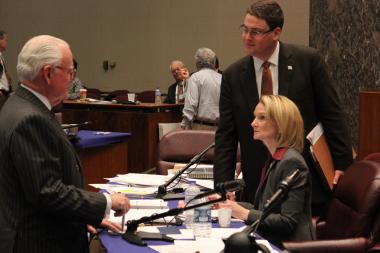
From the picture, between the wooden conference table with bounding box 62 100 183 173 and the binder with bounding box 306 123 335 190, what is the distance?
201 inches

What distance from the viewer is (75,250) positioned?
113 inches

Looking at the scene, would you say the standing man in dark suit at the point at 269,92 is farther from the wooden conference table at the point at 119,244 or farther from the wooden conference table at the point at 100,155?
the wooden conference table at the point at 100,155

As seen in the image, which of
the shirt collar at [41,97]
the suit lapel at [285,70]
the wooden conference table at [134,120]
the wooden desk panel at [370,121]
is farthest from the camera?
the wooden conference table at [134,120]

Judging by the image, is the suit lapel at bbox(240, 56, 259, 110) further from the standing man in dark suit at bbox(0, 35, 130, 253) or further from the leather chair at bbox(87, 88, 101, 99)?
the leather chair at bbox(87, 88, 101, 99)

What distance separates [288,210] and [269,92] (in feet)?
3.33

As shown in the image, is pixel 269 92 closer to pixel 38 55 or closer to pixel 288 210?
pixel 288 210

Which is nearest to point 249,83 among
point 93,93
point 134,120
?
point 134,120

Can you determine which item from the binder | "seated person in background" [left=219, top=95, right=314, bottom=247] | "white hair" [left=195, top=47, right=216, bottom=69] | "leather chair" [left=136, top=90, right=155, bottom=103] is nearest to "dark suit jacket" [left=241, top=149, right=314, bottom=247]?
"seated person in background" [left=219, top=95, right=314, bottom=247]

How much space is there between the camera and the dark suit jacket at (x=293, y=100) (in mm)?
3963

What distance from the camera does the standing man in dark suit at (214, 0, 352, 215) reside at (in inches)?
153

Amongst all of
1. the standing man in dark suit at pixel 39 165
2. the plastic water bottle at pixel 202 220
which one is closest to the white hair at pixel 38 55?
the standing man in dark suit at pixel 39 165

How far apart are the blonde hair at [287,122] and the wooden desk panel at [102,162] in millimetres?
3756

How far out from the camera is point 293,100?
3.98m

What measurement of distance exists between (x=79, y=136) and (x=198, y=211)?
3.95m
